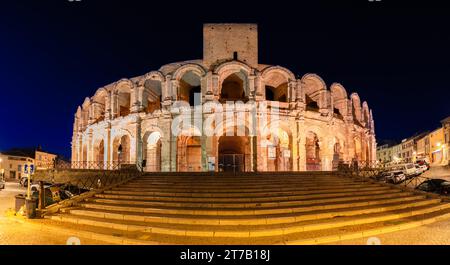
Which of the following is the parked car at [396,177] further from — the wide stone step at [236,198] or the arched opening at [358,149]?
the wide stone step at [236,198]

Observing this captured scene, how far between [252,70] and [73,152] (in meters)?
24.6

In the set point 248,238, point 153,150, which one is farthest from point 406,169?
point 153,150

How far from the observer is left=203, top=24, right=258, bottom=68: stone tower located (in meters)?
24.6

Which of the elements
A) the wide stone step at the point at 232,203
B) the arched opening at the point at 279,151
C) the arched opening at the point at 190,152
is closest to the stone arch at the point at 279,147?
the arched opening at the point at 279,151

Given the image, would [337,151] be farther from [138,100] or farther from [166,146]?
[138,100]

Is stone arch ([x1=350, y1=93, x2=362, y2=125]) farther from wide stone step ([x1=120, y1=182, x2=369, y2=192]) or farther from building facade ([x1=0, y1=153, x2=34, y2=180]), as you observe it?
building facade ([x1=0, y1=153, x2=34, y2=180])

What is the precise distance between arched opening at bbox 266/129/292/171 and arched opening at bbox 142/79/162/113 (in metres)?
12.2

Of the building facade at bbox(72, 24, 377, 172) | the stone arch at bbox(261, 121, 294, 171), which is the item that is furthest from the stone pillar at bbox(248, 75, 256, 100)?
the stone arch at bbox(261, 121, 294, 171)

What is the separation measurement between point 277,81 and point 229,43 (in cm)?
618

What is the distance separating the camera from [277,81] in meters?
25.3

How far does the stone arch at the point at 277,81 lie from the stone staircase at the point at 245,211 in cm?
1191

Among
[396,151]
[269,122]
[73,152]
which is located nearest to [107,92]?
[73,152]

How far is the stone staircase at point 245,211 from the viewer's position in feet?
23.4
